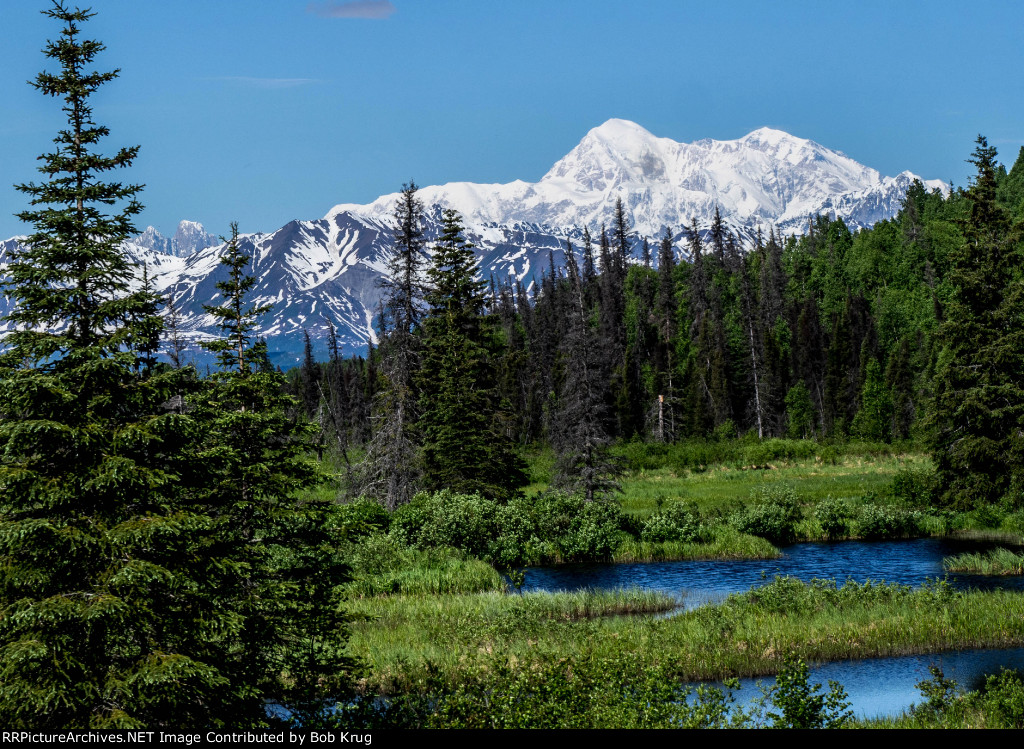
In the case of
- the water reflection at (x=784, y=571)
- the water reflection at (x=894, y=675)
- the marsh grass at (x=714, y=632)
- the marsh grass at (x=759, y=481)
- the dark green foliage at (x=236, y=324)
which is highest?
the dark green foliage at (x=236, y=324)

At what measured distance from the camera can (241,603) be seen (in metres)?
16.0

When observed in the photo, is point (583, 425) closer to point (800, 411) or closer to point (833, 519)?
point (833, 519)

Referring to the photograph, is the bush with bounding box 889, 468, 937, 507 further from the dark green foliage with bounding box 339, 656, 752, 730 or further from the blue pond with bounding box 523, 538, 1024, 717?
the dark green foliage with bounding box 339, 656, 752, 730

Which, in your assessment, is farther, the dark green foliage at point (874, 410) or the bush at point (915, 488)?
the dark green foliage at point (874, 410)

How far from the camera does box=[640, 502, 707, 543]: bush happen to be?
136ft

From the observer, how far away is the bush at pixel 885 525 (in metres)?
42.8

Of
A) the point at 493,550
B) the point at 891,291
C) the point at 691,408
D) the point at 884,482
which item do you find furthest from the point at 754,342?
the point at 493,550

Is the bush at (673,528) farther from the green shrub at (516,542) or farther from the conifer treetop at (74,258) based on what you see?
the conifer treetop at (74,258)

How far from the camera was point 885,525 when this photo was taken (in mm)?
42812

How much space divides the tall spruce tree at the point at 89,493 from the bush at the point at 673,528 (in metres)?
29.9

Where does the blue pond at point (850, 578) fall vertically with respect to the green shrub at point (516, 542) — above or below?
below

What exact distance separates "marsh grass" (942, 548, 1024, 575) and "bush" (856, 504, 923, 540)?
28.6ft

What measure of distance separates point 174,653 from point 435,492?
32.3 metres

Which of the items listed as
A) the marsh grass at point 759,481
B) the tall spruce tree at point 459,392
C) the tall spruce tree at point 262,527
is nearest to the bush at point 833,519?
the marsh grass at point 759,481
